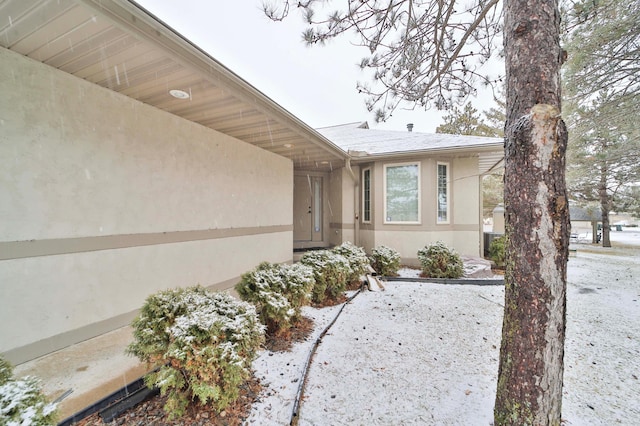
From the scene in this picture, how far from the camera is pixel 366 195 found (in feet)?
26.9

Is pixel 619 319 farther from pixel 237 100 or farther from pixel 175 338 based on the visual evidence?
pixel 237 100

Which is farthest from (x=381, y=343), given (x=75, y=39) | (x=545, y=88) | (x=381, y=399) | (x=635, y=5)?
(x=635, y=5)

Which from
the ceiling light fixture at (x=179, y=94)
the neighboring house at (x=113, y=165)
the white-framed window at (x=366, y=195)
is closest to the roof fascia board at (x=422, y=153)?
the white-framed window at (x=366, y=195)

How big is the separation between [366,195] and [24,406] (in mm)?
7583

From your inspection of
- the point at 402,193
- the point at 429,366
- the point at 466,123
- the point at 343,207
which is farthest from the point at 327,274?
the point at 466,123

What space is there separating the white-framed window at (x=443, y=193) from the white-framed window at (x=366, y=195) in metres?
1.90

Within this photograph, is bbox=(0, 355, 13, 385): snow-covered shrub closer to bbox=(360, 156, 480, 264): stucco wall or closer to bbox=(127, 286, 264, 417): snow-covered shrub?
bbox=(127, 286, 264, 417): snow-covered shrub

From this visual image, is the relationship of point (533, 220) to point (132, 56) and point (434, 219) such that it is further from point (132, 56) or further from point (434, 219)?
point (434, 219)

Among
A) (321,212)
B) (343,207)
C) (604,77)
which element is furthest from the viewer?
(321,212)

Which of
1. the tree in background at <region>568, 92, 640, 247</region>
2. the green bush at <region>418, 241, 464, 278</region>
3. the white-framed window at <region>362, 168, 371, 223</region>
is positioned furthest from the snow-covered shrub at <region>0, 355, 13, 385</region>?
the tree in background at <region>568, 92, 640, 247</region>

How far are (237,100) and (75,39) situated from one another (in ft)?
5.15

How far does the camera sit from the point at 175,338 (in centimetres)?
195

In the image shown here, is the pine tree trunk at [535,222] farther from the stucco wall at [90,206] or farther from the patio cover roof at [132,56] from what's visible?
the stucco wall at [90,206]

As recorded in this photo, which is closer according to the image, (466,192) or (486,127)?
(466,192)
